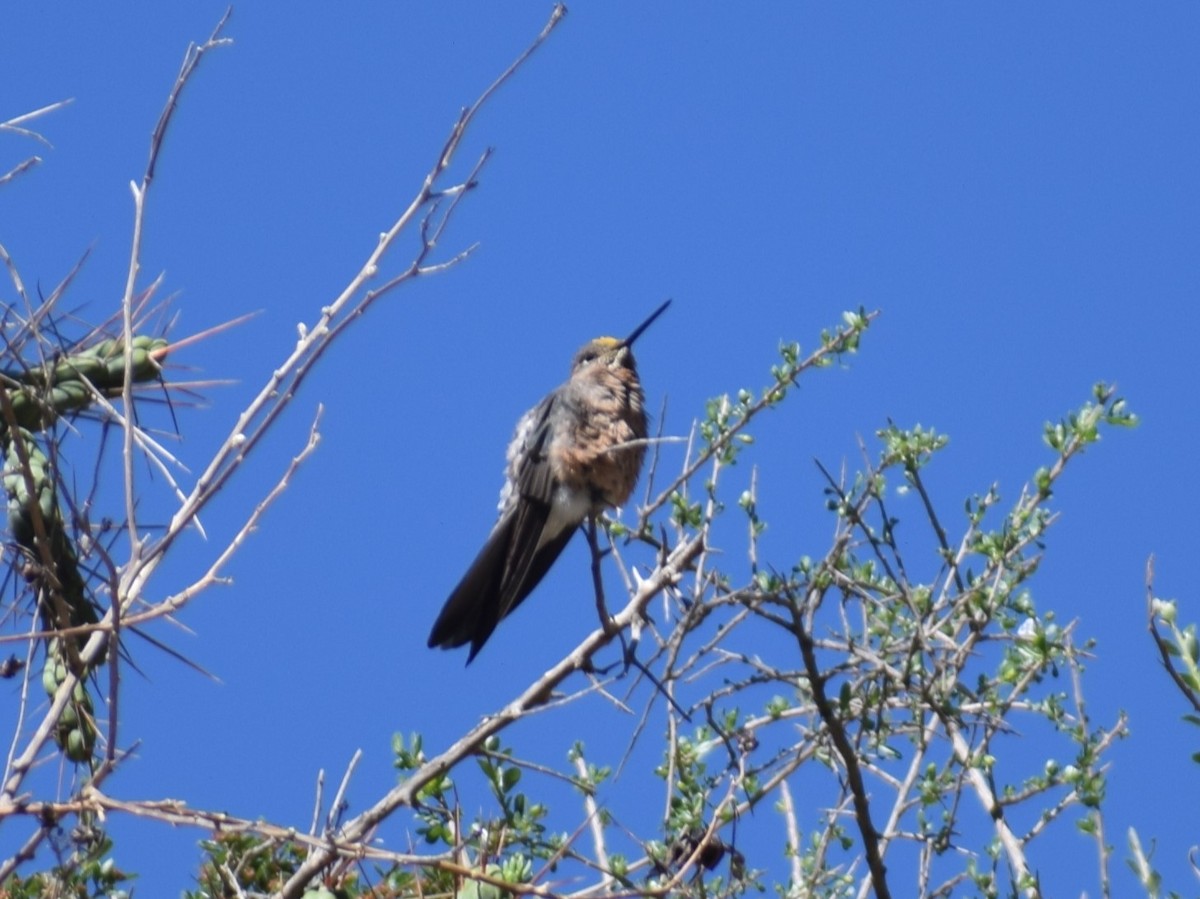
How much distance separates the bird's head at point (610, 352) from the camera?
19.4 feet

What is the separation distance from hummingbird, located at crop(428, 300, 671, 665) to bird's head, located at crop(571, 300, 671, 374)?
257mm

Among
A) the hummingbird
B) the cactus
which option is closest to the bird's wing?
the hummingbird

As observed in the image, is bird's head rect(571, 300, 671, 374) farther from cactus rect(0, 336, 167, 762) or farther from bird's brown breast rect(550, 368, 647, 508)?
cactus rect(0, 336, 167, 762)

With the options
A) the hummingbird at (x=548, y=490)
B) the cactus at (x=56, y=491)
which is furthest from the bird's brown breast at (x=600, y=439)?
the cactus at (x=56, y=491)

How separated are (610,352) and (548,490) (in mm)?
1090

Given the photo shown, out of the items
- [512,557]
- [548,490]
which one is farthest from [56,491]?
[548,490]

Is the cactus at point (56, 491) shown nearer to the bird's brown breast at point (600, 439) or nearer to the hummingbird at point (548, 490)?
the hummingbird at point (548, 490)

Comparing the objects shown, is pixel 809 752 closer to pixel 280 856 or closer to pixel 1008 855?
pixel 1008 855

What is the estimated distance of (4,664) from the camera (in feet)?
8.60

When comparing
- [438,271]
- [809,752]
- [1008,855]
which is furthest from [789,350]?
[438,271]

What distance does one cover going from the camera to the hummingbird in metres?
4.74

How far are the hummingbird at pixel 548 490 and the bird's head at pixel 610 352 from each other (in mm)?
257

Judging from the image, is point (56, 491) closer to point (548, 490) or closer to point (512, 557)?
point (512, 557)

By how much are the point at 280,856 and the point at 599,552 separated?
3.58 feet
